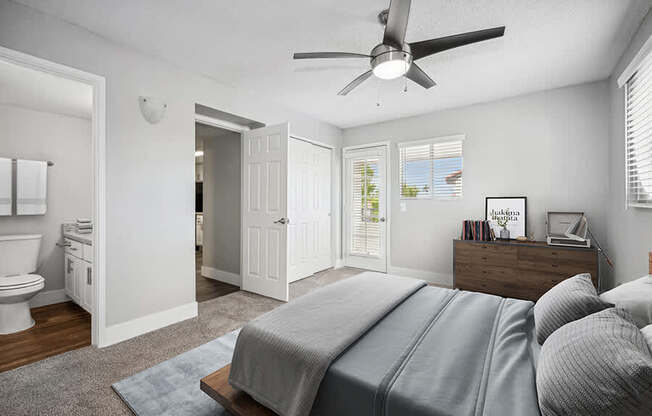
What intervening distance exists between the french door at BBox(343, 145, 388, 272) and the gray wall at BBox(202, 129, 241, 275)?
1.99 m

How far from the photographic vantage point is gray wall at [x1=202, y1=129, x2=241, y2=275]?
434 centimetres

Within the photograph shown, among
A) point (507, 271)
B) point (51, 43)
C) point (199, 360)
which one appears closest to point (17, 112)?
point (51, 43)

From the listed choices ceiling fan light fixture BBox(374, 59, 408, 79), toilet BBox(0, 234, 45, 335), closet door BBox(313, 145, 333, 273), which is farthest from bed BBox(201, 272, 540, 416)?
closet door BBox(313, 145, 333, 273)

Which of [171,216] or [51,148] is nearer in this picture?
[171,216]

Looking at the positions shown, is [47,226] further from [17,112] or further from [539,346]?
[539,346]

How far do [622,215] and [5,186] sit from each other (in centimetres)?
649

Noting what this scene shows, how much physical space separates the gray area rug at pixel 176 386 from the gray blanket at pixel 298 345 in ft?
1.39

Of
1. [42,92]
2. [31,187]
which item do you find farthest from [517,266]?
[31,187]

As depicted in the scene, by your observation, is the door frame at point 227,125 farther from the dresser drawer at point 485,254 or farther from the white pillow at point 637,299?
the white pillow at point 637,299

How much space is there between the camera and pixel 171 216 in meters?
2.90

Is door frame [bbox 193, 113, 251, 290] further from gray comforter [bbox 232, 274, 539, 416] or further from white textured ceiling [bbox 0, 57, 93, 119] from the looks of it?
gray comforter [bbox 232, 274, 539, 416]

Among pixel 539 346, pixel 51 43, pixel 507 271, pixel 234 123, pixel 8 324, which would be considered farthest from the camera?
pixel 234 123

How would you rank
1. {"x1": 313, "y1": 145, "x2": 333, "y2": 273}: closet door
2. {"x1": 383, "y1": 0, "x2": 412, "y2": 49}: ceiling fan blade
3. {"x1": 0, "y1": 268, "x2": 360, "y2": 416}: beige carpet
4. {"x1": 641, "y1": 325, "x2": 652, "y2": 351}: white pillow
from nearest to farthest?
{"x1": 641, "y1": 325, "x2": 652, "y2": 351}: white pillow
{"x1": 383, "y1": 0, "x2": 412, "y2": 49}: ceiling fan blade
{"x1": 0, "y1": 268, "x2": 360, "y2": 416}: beige carpet
{"x1": 313, "y1": 145, "x2": 333, "y2": 273}: closet door

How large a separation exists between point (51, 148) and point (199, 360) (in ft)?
11.4
